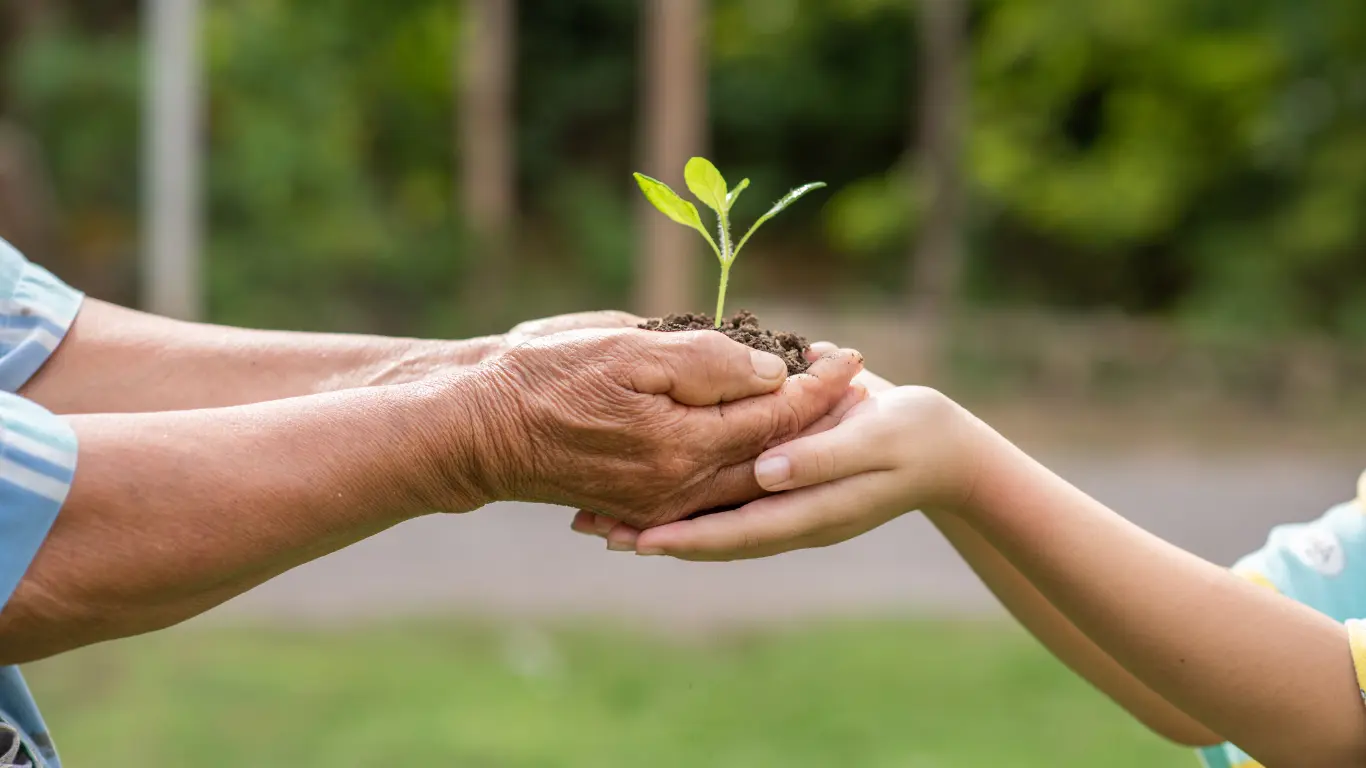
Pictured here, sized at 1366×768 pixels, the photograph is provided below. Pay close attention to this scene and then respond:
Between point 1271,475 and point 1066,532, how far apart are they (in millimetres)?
8521

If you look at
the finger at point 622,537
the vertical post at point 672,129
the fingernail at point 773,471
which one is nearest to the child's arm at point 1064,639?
the fingernail at point 773,471

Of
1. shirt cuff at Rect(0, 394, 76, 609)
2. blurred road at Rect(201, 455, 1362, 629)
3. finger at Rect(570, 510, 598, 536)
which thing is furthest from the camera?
blurred road at Rect(201, 455, 1362, 629)

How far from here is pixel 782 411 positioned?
2.12 meters

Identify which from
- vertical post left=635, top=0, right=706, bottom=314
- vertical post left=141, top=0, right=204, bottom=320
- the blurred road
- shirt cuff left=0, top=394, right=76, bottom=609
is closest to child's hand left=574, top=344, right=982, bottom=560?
shirt cuff left=0, top=394, right=76, bottom=609

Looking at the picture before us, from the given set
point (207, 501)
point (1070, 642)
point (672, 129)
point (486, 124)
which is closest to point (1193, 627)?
point (1070, 642)

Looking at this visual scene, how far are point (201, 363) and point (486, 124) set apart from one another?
13.8 m

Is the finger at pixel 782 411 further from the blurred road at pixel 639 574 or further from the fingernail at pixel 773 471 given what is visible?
the blurred road at pixel 639 574

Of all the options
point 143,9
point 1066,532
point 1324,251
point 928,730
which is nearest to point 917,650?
point 928,730

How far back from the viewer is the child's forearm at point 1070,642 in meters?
2.34

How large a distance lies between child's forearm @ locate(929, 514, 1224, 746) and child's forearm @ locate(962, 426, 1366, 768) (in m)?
0.27

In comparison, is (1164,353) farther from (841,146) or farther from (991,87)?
(841,146)

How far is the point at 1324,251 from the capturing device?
1273 cm

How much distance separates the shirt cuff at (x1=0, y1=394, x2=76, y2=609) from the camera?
1.60 m

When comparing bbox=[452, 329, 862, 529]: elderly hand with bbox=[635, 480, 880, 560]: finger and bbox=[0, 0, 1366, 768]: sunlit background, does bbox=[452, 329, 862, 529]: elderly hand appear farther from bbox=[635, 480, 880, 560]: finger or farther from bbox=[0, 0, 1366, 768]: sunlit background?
bbox=[0, 0, 1366, 768]: sunlit background
